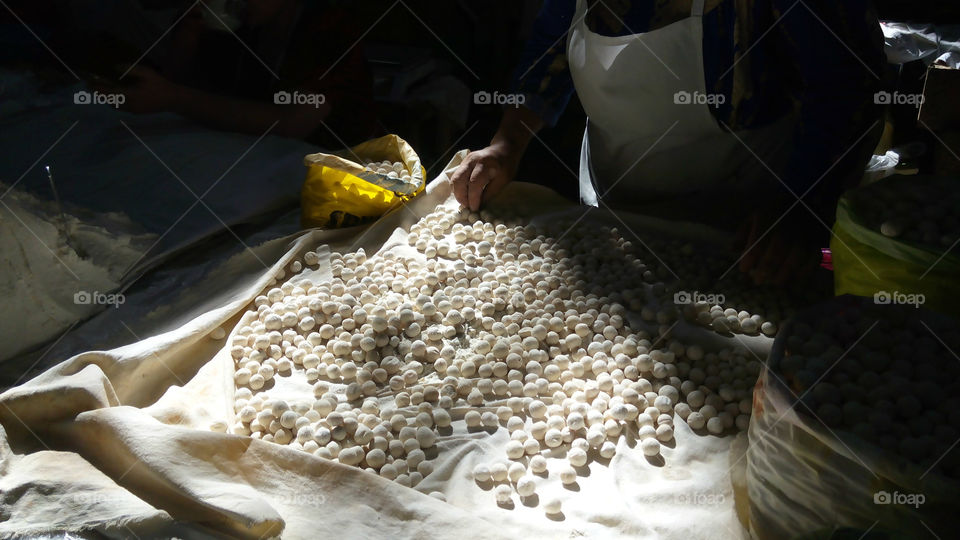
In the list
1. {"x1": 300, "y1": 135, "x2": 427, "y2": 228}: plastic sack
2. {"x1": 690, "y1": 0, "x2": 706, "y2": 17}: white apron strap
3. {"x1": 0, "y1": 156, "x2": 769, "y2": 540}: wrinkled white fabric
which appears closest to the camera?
{"x1": 0, "y1": 156, "x2": 769, "y2": 540}: wrinkled white fabric

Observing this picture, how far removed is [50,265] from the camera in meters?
1.47

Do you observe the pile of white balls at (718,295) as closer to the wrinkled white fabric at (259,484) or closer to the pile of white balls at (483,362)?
the pile of white balls at (483,362)

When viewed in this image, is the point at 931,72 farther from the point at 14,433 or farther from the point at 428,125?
the point at 428,125

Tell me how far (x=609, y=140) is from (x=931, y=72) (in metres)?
0.71

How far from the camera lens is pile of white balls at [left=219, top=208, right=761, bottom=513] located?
39.9 inches

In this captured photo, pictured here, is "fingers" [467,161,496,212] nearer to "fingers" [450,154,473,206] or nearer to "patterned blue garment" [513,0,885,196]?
"fingers" [450,154,473,206]

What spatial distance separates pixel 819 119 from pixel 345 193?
0.93 metres

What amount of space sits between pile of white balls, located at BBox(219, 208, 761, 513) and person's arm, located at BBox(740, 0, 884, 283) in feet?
0.77

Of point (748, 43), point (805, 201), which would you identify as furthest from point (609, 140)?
point (805, 201)

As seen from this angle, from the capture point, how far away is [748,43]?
1.35 metres

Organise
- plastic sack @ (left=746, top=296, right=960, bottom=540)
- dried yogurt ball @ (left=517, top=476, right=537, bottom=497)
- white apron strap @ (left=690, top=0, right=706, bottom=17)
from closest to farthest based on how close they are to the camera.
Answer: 1. plastic sack @ (left=746, top=296, right=960, bottom=540)
2. dried yogurt ball @ (left=517, top=476, right=537, bottom=497)
3. white apron strap @ (left=690, top=0, right=706, bottom=17)

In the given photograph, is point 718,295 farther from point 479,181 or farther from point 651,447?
point 479,181

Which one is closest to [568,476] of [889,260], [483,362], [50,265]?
[483,362]

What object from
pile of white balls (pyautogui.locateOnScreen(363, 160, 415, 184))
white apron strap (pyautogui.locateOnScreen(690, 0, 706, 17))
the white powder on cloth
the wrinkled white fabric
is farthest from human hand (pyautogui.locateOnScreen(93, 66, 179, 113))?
white apron strap (pyautogui.locateOnScreen(690, 0, 706, 17))
